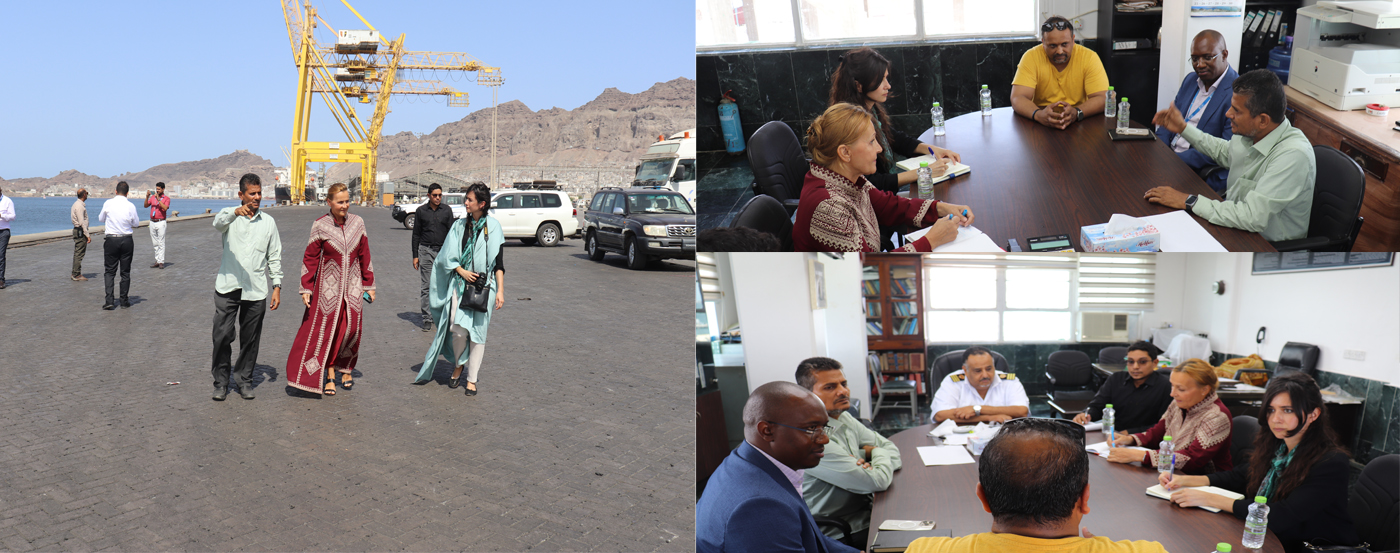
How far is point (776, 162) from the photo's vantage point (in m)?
3.17

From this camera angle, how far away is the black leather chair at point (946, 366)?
2.23 meters

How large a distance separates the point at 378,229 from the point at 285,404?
55.0ft

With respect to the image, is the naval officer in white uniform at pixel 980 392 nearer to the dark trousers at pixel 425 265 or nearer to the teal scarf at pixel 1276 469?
the teal scarf at pixel 1276 469

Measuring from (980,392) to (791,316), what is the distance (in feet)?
1.87

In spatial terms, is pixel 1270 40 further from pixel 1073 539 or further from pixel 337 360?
pixel 337 360

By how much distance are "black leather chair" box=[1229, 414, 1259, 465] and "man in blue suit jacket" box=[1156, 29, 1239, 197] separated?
0.99 m

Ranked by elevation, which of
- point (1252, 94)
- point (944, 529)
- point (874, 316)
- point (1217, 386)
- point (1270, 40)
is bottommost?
point (944, 529)

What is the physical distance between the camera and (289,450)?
3.58 metres

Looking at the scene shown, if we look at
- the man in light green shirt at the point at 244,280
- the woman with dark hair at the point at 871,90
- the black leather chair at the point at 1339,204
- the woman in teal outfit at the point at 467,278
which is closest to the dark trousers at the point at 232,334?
the man in light green shirt at the point at 244,280

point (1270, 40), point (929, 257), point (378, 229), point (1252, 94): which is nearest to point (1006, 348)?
point (929, 257)

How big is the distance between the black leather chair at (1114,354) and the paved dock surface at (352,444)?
4.53 ft

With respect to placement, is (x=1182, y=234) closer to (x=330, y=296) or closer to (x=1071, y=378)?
(x=1071, y=378)

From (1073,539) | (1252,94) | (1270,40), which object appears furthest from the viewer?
(1270,40)

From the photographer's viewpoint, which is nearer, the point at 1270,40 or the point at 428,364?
the point at 1270,40
